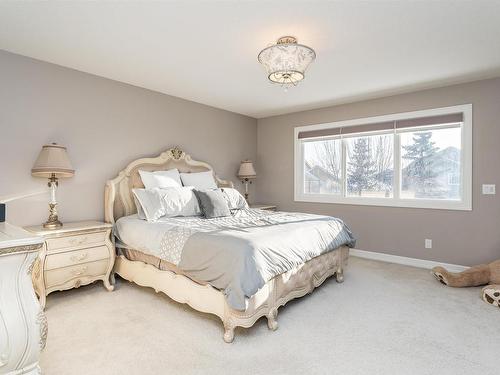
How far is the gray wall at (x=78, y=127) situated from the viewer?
2.85 m

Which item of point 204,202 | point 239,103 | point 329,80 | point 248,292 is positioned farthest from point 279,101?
point 248,292

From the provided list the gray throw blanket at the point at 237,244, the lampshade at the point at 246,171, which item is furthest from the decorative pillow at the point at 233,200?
the lampshade at the point at 246,171

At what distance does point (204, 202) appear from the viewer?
3.48 meters

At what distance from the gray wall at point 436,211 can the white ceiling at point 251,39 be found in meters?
0.26

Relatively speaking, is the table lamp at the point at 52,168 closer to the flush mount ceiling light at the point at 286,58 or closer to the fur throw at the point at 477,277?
the flush mount ceiling light at the point at 286,58

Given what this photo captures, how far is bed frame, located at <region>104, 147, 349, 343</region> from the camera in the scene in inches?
85.7

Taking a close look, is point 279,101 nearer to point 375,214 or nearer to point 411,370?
point 375,214

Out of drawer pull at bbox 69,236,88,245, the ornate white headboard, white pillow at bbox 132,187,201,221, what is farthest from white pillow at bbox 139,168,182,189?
drawer pull at bbox 69,236,88,245

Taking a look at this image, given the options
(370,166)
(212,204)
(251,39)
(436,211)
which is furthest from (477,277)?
(251,39)

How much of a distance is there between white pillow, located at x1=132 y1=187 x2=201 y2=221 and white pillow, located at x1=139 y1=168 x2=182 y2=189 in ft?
0.77

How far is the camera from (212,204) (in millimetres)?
3469

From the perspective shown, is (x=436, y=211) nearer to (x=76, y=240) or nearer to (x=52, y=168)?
(x=76, y=240)

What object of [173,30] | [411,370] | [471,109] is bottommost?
[411,370]

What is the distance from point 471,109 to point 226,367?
12.9 feet
